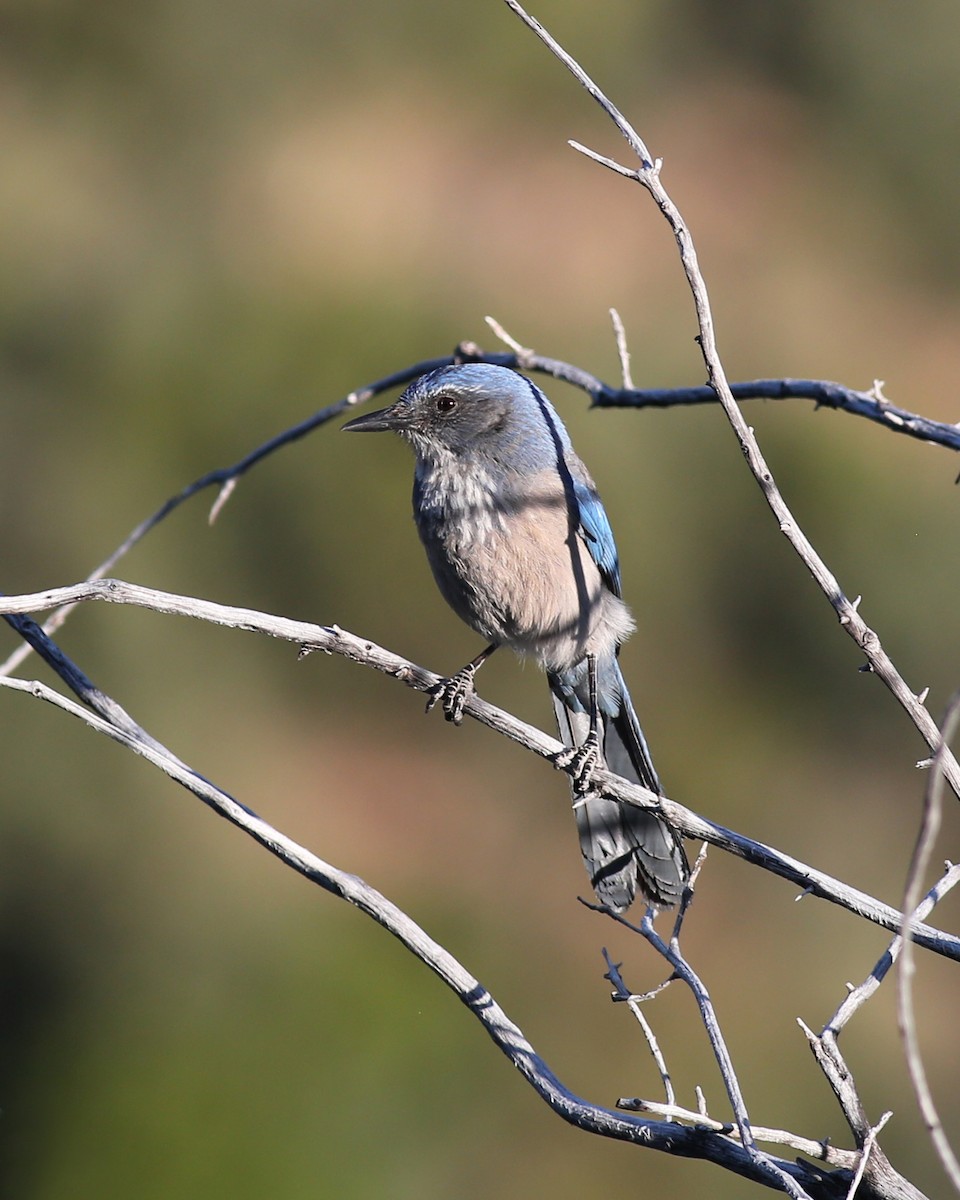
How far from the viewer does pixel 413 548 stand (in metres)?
9.58

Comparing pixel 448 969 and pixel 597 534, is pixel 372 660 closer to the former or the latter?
pixel 448 969

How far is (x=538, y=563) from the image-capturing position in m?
4.27

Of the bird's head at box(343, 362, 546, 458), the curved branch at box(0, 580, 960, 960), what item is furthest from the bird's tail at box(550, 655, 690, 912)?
the bird's head at box(343, 362, 546, 458)

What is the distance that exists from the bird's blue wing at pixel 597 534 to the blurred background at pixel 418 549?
3.67m

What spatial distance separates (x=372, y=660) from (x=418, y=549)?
21.9 feet

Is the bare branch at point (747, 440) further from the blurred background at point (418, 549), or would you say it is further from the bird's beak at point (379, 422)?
the blurred background at point (418, 549)

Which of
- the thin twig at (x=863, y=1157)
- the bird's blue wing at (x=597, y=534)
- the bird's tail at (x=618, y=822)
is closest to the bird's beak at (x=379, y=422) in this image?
the bird's blue wing at (x=597, y=534)

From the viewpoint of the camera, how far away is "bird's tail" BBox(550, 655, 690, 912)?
4.04 m

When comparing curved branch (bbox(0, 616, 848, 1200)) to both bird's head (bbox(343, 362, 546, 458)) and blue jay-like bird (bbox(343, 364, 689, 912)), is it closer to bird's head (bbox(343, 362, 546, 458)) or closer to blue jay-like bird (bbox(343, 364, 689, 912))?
blue jay-like bird (bbox(343, 364, 689, 912))

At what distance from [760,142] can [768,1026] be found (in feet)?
27.8

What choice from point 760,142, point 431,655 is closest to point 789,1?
point 760,142

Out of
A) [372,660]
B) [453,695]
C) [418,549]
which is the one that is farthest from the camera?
[418,549]

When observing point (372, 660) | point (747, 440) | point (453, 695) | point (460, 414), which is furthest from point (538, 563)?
point (747, 440)

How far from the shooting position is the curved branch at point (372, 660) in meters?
2.47
